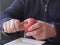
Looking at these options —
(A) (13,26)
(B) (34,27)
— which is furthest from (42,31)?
(A) (13,26)

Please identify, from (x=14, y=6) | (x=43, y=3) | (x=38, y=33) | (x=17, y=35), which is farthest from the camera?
(x=14, y=6)

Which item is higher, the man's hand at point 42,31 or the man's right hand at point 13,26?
the man's right hand at point 13,26

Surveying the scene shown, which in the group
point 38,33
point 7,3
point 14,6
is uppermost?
point 7,3

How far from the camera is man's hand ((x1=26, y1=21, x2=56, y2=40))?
778 millimetres

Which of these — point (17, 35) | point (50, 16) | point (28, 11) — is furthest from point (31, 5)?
point (17, 35)

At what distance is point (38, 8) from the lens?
1.12 m

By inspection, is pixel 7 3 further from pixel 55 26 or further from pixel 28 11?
pixel 55 26

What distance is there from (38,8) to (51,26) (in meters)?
0.32

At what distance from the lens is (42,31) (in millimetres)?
800

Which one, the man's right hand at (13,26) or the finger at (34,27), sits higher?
the man's right hand at (13,26)

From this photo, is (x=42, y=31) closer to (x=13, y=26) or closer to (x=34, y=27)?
(x=34, y=27)

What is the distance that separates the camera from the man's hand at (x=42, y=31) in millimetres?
778

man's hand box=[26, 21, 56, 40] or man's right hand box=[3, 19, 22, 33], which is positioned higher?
man's right hand box=[3, 19, 22, 33]

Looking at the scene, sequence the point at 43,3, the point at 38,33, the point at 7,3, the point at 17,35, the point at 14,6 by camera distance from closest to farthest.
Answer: the point at 38,33, the point at 17,35, the point at 43,3, the point at 14,6, the point at 7,3
